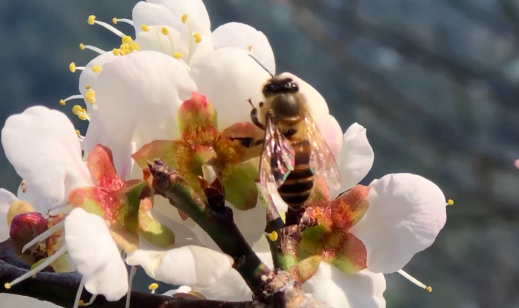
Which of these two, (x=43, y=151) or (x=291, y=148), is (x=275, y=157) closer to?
(x=291, y=148)

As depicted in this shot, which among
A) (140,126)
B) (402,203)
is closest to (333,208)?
(402,203)

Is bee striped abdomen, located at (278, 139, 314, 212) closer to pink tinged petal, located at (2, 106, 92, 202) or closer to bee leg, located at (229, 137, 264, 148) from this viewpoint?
bee leg, located at (229, 137, 264, 148)

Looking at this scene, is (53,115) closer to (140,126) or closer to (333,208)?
(140,126)

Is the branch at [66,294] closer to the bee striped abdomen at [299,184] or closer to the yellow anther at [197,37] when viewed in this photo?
the bee striped abdomen at [299,184]

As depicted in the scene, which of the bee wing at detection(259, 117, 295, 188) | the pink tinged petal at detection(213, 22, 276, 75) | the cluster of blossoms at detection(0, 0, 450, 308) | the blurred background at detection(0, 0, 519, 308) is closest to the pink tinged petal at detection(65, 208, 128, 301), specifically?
the cluster of blossoms at detection(0, 0, 450, 308)

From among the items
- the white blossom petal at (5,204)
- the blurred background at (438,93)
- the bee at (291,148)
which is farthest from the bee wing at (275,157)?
the blurred background at (438,93)

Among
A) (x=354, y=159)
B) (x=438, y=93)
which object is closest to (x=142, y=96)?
(x=354, y=159)
